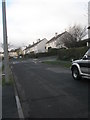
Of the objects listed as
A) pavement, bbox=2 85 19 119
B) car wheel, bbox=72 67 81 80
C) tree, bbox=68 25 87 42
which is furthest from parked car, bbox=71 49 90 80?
tree, bbox=68 25 87 42

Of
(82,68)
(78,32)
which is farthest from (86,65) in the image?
(78,32)

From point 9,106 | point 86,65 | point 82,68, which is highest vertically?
point 86,65

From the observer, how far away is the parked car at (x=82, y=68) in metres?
10.5

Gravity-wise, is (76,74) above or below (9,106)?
above

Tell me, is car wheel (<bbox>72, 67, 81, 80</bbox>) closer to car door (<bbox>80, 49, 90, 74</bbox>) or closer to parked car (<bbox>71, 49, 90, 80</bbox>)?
parked car (<bbox>71, 49, 90, 80</bbox>)

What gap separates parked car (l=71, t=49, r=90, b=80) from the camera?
34.5 feet

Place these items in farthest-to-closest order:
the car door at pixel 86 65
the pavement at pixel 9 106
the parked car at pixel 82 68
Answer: the parked car at pixel 82 68 < the car door at pixel 86 65 < the pavement at pixel 9 106

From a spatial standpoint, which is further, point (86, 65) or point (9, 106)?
point (86, 65)

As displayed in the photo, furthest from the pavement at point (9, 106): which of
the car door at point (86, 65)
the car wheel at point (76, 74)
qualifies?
the car wheel at point (76, 74)

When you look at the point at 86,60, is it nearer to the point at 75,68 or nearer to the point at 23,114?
the point at 75,68

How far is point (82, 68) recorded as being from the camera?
10.9 m

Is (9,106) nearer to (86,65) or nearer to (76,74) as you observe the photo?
(86,65)

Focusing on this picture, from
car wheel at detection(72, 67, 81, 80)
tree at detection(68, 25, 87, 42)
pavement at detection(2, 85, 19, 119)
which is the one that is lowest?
pavement at detection(2, 85, 19, 119)

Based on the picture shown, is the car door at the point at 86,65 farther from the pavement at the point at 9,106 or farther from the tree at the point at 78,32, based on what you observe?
the tree at the point at 78,32
